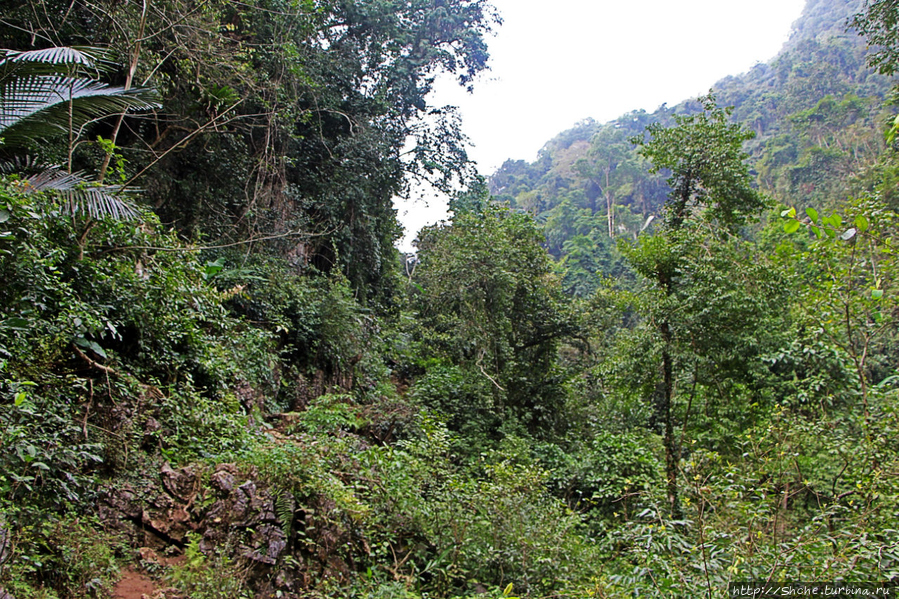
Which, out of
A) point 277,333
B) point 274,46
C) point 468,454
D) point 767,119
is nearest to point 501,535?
point 468,454

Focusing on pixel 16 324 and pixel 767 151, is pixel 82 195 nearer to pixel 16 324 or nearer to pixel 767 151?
pixel 16 324

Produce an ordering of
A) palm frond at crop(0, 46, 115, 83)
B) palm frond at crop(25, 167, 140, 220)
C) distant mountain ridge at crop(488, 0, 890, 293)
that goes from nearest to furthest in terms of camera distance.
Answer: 1. palm frond at crop(25, 167, 140, 220)
2. palm frond at crop(0, 46, 115, 83)
3. distant mountain ridge at crop(488, 0, 890, 293)

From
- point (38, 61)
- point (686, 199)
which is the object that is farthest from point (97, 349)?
point (686, 199)

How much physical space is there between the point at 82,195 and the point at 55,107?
1204 millimetres

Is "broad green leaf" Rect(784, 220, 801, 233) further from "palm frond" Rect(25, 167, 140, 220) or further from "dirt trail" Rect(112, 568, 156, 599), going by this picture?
"palm frond" Rect(25, 167, 140, 220)

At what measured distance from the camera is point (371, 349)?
10391 mm

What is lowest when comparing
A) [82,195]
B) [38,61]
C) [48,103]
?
[82,195]

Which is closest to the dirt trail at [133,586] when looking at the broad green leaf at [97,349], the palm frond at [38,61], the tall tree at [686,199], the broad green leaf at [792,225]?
the broad green leaf at [97,349]

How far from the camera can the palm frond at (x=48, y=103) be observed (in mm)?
4684

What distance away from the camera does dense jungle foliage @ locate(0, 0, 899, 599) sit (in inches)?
136

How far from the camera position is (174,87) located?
296 inches

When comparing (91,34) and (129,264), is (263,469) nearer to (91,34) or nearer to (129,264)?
(129,264)

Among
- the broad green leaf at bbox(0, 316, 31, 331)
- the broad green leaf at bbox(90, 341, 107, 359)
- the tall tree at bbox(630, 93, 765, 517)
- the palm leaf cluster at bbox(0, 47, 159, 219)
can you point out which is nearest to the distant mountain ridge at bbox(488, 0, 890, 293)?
the tall tree at bbox(630, 93, 765, 517)

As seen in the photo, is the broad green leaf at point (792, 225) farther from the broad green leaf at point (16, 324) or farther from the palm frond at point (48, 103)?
the palm frond at point (48, 103)
